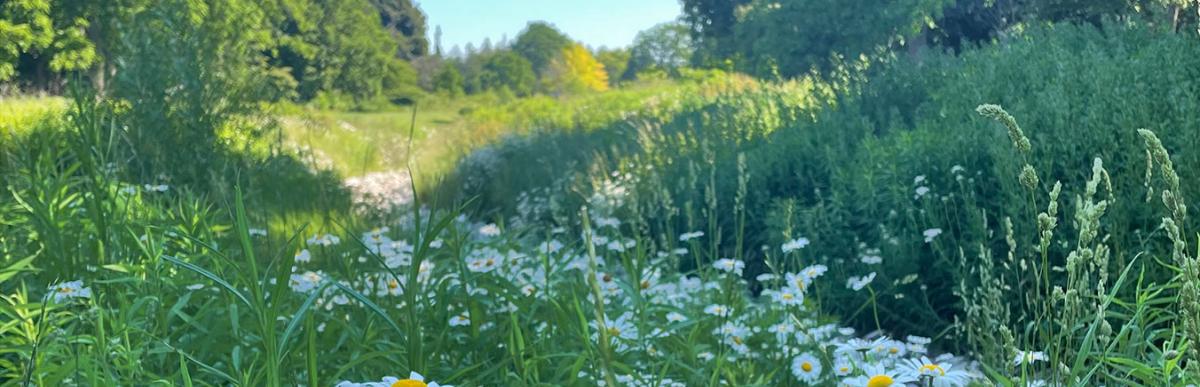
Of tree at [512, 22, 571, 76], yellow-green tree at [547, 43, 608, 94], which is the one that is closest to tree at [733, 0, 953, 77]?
yellow-green tree at [547, 43, 608, 94]

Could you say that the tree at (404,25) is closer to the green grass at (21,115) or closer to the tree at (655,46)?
the tree at (655,46)

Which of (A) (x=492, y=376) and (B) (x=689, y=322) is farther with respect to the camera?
(A) (x=492, y=376)

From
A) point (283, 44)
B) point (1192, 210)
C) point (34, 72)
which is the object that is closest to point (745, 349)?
point (1192, 210)

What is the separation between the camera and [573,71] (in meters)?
57.8

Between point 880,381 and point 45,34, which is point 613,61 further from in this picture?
point 880,381

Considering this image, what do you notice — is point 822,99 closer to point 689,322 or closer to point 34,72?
point 689,322

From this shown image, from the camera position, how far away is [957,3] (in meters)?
13.9

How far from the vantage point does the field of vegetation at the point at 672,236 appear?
2.11 m

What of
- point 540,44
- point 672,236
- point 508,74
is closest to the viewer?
point 672,236

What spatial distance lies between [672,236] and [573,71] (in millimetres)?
54354

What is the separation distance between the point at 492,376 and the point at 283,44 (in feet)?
123

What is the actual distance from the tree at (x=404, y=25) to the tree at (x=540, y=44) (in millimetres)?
12507

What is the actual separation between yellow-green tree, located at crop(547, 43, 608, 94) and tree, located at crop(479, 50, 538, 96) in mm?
1738

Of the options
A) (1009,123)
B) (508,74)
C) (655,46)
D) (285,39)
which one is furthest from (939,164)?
(655,46)
